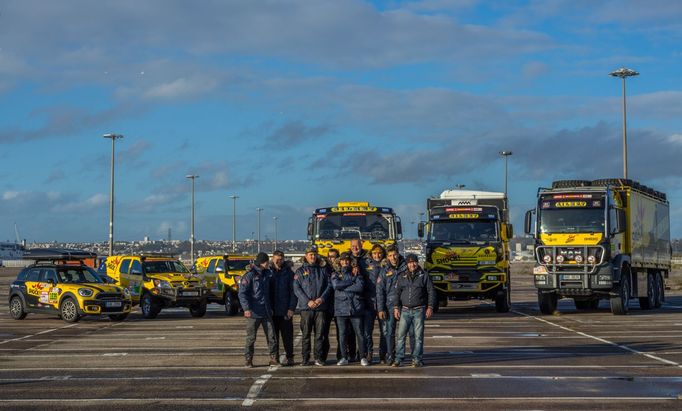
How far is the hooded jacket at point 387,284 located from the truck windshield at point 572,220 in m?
12.7

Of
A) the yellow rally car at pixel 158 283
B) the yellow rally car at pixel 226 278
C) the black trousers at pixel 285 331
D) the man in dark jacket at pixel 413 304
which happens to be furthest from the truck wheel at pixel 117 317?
the man in dark jacket at pixel 413 304

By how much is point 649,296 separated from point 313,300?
62.2 feet

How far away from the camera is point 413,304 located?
623 inches

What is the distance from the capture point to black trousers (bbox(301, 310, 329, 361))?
16125 mm

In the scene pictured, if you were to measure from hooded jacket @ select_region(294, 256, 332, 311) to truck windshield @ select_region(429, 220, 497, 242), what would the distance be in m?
14.2

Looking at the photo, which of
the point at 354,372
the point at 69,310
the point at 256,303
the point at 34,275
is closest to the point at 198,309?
the point at 69,310

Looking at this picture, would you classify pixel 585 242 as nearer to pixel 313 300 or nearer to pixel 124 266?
pixel 124 266

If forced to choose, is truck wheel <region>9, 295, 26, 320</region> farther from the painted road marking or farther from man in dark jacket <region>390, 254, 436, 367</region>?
man in dark jacket <region>390, 254, 436, 367</region>

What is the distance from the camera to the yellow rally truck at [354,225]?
28.2m

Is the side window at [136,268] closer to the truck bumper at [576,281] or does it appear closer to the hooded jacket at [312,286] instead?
the truck bumper at [576,281]

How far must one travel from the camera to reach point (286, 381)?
46.6 feet

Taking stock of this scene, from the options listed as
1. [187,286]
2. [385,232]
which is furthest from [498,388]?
[187,286]

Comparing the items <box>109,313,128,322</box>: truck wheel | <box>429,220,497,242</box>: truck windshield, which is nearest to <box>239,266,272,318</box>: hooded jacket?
<box>109,313,128,322</box>: truck wheel

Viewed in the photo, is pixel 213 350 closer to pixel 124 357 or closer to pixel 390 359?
pixel 124 357
